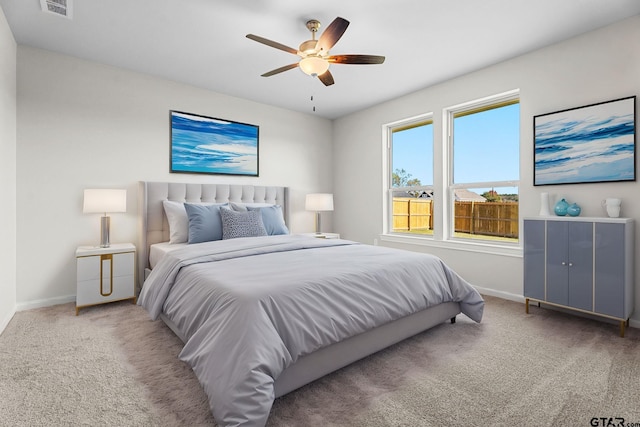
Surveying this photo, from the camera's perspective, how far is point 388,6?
8.09 ft

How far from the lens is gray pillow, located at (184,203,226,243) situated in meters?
3.36

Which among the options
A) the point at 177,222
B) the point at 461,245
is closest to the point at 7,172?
the point at 177,222

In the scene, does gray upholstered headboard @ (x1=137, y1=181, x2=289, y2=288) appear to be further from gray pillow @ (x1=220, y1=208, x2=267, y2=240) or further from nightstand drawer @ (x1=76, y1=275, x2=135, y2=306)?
gray pillow @ (x1=220, y1=208, x2=267, y2=240)

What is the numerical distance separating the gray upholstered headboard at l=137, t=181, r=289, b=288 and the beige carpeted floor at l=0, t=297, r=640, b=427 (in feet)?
3.67

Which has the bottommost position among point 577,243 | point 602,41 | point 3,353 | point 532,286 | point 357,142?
point 3,353

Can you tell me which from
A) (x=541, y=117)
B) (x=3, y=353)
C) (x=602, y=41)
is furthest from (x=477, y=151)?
(x=3, y=353)

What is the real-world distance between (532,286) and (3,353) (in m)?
4.26

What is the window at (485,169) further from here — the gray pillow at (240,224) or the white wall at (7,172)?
the white wall at (7,172)

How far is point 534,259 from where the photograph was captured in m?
2.96

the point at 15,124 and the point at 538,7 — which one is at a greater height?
the point at 538,7

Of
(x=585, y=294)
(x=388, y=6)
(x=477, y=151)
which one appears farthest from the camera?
(x=477, y=151)

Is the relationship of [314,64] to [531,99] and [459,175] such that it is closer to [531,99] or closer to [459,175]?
[531,99]

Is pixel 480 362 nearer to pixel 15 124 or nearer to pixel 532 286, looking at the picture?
pixel 532 286

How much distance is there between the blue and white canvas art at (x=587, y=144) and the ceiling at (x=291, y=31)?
74 centimetres
